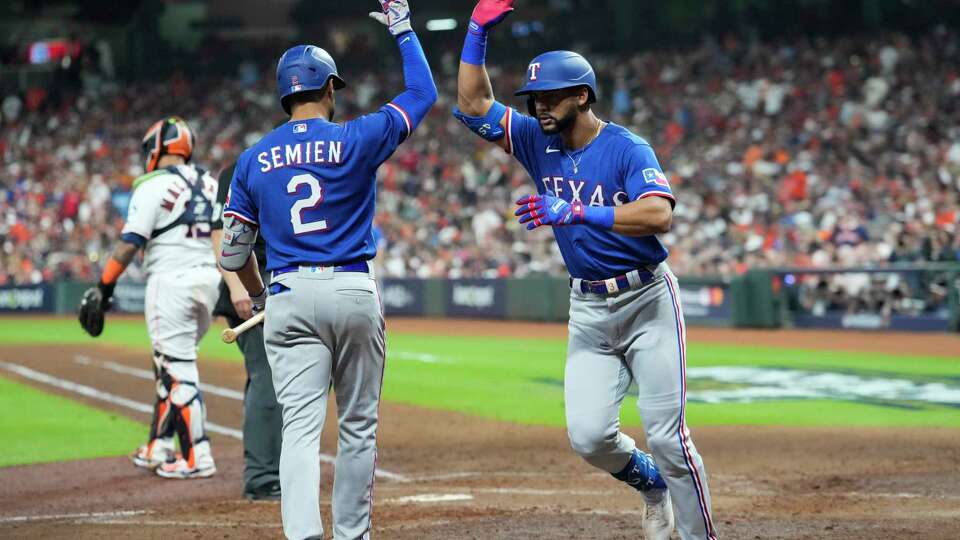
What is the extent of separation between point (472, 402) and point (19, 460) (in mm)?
4711

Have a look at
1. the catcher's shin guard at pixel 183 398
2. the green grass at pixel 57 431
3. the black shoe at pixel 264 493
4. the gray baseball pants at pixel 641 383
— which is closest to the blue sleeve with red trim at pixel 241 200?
the gray baseball pants at pixel 641 383

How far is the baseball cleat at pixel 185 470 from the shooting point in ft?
26.2

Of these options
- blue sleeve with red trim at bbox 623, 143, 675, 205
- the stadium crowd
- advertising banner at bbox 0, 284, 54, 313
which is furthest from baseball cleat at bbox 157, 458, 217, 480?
advertising banner at bbox 0, 284, 54, 313

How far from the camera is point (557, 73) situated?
5.14 m

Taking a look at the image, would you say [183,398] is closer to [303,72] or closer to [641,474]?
[303,72]

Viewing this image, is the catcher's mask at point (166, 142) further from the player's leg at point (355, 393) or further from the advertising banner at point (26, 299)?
the advertising banner at point (26, 299)

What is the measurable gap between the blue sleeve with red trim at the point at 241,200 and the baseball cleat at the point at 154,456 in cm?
352

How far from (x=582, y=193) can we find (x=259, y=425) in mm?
2883

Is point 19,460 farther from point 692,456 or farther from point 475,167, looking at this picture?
point 475,167

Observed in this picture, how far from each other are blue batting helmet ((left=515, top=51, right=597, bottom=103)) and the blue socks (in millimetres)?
1690

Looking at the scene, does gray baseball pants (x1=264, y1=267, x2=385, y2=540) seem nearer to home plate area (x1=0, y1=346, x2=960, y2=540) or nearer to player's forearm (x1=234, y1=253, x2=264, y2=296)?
Result: player's forearm (x1=234, y1=253, x2=264, y2=296)

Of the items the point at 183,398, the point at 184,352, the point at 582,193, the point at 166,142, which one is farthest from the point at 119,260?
the point at 582,193

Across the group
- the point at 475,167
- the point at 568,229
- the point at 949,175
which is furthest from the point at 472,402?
the point at 475,167

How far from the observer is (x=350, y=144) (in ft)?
16.1
